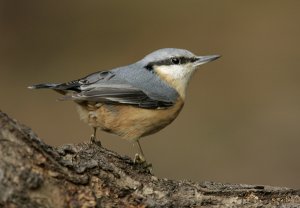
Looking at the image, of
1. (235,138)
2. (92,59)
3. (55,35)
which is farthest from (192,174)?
(55,35)

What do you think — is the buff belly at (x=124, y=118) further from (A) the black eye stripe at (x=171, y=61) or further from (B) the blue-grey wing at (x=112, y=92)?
(A) the black eye stripe at (x=171, y=61)

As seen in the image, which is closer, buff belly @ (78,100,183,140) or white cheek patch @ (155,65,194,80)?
buff belly @ (78,100,183,140)

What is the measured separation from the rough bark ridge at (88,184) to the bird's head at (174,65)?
1371mm

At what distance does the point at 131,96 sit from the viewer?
4605mm

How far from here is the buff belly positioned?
4488mm

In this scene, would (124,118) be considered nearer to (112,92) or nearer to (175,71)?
(112,92)

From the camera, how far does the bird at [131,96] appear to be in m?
4.47

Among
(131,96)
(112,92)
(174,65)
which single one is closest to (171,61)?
(174,65)

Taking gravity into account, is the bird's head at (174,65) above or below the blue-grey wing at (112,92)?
above

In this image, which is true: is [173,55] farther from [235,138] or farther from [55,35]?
[55,35]

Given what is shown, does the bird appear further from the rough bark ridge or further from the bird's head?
the rough bark ridge

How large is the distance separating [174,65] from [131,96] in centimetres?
59

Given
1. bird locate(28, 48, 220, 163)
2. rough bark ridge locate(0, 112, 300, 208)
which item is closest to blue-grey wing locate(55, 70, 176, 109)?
bird locate(28, 48, 220, 163)

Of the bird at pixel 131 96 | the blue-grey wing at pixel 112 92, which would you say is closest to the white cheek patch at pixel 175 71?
the bird at pixel 131 96
